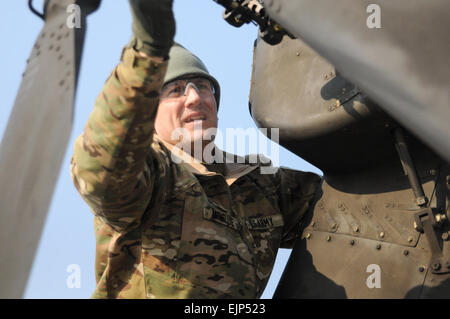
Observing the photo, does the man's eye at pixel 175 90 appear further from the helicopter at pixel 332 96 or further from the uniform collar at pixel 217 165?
the helicopter at pixel 332 96

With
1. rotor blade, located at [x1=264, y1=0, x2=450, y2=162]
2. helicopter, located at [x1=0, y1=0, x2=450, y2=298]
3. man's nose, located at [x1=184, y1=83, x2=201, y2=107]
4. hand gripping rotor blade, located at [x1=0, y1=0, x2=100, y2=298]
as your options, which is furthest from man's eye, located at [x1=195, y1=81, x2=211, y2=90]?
hand gripping rotor blade, located at [x1=0, y1=0, x2=100, y2=298]

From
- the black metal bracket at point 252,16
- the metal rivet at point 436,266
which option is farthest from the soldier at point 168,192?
the metal rivet at point 436,266

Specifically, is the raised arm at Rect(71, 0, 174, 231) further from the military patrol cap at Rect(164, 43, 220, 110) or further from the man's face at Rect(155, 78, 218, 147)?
the military patrol cap at Rect(164, 43, 220, 110)

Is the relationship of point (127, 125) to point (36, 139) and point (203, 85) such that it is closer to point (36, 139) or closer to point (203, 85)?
point (36, 139)

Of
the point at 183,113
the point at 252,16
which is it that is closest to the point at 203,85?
the point at 183,113

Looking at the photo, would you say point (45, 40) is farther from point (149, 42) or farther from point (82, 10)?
point (149, 42)

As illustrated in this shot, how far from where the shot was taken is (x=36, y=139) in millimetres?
2762

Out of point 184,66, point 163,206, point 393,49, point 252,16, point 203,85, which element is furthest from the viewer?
point 203,85

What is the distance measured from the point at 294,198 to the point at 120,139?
2.05 meters

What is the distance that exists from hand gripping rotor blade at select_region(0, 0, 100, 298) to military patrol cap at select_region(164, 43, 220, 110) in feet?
7.36

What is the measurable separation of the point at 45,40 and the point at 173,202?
179 cm

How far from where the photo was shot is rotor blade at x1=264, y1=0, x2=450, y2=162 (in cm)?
299

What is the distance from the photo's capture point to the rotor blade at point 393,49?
118 inches

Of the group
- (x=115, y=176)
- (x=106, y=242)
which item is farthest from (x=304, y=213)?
(x=115, y=176)
